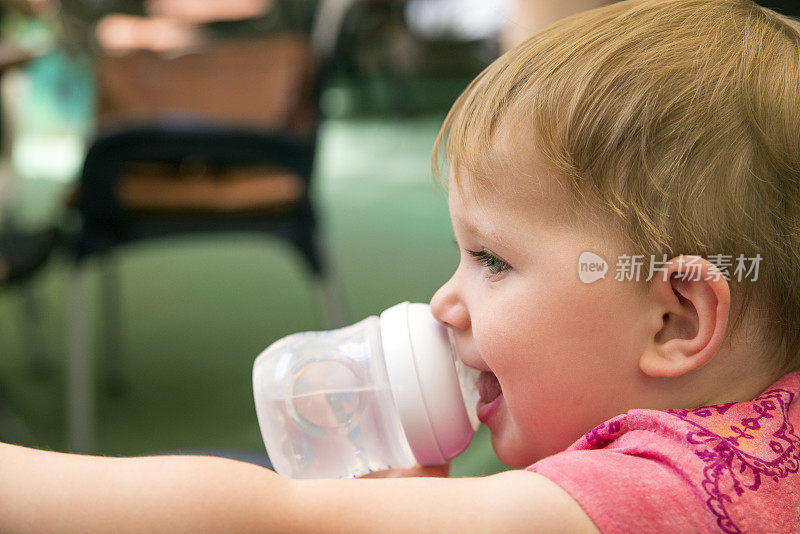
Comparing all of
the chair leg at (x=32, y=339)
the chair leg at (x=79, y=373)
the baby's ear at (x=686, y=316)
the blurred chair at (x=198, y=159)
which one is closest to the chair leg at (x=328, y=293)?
the blurred chair at (x=198, y=159)

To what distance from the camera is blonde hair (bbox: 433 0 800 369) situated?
1.63 ft

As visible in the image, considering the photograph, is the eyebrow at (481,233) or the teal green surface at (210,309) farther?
the teal green surface at (210,309)

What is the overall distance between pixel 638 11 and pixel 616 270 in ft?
0.60

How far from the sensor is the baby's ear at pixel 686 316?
1.63ft

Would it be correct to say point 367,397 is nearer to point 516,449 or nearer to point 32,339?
point 516,449

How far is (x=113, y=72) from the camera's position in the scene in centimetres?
206

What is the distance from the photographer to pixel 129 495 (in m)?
0.41

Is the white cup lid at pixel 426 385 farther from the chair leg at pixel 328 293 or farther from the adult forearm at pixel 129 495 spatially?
the chair leg at pixel 328 293

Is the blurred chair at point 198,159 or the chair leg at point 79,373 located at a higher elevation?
the blurred chair at point 198,159

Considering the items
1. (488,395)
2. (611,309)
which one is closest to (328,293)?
(488,395)

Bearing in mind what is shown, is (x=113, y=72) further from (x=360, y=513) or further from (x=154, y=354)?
(x=360, y=513)

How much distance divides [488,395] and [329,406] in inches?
5.4

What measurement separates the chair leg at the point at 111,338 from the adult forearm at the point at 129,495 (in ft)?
5.86

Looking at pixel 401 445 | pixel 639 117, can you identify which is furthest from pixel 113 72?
pixel 639 117
